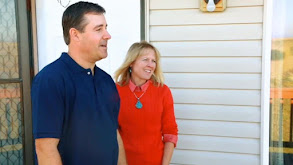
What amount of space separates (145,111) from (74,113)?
2.41 ft

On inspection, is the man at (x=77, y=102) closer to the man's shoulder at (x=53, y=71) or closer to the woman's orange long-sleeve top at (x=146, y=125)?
the man's shoulder at (x=53, y=71)

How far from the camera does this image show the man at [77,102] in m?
1.10

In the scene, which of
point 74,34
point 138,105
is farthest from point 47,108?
point 138,105

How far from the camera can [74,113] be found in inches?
45.9

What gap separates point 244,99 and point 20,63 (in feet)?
6.63

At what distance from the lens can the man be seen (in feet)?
3.60

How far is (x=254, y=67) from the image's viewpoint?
2303mm

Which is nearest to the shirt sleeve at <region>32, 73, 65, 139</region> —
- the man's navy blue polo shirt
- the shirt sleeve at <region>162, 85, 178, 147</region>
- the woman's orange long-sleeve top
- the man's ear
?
the man's navy blue polo shirt

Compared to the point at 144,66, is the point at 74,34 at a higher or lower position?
higher

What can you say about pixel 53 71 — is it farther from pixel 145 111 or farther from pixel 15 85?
pixel 15 85

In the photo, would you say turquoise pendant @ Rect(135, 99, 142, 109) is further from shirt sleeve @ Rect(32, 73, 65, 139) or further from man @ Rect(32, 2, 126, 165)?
shirt sleeve @ Rect(32, 73, 65, 139)

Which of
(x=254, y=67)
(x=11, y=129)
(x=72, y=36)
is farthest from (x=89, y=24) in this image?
(x=11, y=129)

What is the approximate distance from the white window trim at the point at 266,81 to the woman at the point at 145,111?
2.79 feet

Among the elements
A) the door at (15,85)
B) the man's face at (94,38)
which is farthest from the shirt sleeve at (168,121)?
the door at (15,85)
